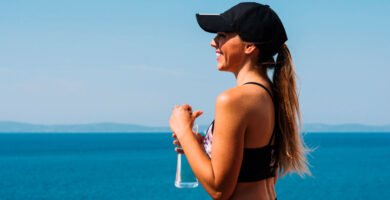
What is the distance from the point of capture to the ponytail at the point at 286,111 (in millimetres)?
2750

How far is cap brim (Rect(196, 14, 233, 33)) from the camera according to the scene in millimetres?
2629

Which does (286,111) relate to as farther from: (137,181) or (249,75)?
(137,181)

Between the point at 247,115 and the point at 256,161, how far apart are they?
0.73 ft

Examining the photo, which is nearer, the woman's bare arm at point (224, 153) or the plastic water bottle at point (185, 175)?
the woman's bare arm at point (224, 153)

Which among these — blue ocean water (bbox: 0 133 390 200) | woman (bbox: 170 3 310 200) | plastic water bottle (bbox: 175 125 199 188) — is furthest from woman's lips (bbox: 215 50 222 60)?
blue ocean water (bbox: 0 133 390 200)

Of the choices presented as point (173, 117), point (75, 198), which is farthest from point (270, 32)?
Answer: point (75, 198)

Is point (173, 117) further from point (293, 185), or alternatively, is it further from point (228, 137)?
point (293, 185)

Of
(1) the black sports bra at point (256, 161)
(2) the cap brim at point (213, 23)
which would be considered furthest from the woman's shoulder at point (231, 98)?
(2) the cap brim at point (213, 23)

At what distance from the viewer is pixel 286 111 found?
2.75m

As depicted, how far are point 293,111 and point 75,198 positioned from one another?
202 ft

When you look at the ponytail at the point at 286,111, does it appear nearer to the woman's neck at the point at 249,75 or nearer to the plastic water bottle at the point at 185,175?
the woman's neck at the point at 249,75

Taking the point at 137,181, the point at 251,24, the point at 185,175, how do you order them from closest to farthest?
the point at 251,24, the point at 185,175, the point at 137,181

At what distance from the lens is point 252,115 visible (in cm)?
254

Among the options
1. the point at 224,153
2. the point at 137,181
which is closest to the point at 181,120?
the point at 224,153
